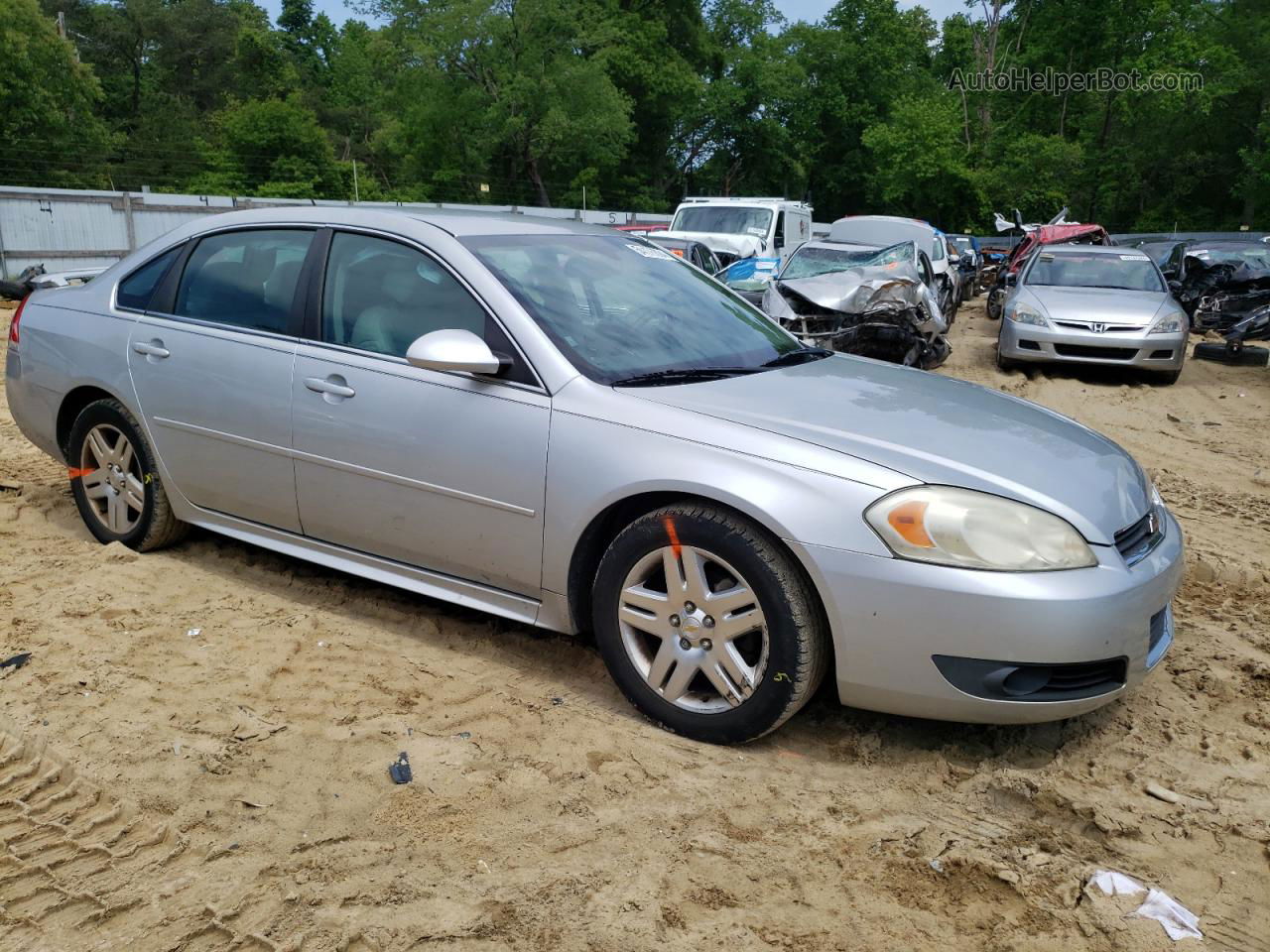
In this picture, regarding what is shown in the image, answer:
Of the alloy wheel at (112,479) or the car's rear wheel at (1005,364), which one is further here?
the car's rear wheel at (1005,364)

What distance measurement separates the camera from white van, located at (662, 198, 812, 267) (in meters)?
17.5

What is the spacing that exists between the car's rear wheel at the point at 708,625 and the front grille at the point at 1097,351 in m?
9.26

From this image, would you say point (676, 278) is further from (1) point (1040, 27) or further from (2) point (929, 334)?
(1) point (1040, 27)

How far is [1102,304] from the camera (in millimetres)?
11523

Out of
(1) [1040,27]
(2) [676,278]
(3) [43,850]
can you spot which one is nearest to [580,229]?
(2) [676,278]

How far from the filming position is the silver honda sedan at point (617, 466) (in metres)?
3.04

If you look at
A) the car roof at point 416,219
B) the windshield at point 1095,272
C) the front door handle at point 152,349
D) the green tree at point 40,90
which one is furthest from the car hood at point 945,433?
the green tree at point 40,90

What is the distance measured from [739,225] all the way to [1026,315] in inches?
287

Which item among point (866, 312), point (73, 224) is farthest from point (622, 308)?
point (73, 224)

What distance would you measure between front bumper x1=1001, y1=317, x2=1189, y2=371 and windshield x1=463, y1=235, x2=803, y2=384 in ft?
25.5

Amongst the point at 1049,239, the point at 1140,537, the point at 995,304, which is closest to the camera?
the point at 1140,537

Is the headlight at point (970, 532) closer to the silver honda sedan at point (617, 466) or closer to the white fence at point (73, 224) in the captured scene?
the silver honda sedan at point (617, 466)

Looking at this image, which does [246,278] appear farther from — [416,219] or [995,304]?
[995,304]

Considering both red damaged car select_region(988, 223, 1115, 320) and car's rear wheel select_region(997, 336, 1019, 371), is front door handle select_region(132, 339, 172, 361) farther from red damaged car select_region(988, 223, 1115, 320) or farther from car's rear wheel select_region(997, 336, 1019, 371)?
red damaged car select_region(988, 223, 1115, 320)
